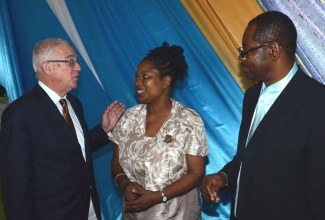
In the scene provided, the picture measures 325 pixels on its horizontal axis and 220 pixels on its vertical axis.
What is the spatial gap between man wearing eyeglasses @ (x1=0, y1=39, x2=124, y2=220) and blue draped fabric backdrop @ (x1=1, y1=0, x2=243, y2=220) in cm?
66

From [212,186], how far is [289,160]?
0.38 meters

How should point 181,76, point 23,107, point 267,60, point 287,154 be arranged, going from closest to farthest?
point 287,154 < point 267,60 < point 23,107 < point 181,76

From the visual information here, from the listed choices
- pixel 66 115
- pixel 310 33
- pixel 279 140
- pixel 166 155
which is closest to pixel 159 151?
pixel 166 155

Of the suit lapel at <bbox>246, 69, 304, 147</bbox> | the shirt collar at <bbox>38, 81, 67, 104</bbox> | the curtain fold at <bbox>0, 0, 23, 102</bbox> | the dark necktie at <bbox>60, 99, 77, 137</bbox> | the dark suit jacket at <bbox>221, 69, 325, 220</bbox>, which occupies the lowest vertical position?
the dark suit jacket at <bbox>221, 69, 325, 220</bbox>

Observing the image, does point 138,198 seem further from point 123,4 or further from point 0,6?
point 0,6

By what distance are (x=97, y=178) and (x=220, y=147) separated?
995mm

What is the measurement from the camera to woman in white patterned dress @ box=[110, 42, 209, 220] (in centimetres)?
204

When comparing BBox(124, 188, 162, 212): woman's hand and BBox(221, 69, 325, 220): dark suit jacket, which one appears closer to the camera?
BBox(221, 69, 325, 220): dark suit jacket

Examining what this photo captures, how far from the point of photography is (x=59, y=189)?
207cm

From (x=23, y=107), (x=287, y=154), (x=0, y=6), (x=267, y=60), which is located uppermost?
(x=0, y=6)

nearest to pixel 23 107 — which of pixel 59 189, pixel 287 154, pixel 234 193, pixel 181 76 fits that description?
pixel 59 189

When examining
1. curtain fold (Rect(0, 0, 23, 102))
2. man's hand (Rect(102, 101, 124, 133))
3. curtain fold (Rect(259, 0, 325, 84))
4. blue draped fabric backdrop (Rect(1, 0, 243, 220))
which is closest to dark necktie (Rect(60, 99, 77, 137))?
man's hand (Rect(102, 101, 124, 133))

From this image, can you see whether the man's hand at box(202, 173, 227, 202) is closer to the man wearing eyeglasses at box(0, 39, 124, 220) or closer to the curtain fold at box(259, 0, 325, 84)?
the man wearing eyeglasses at box(0, 39, 124, 220)

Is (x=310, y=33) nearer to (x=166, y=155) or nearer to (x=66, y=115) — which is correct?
(x=166, y=155)
